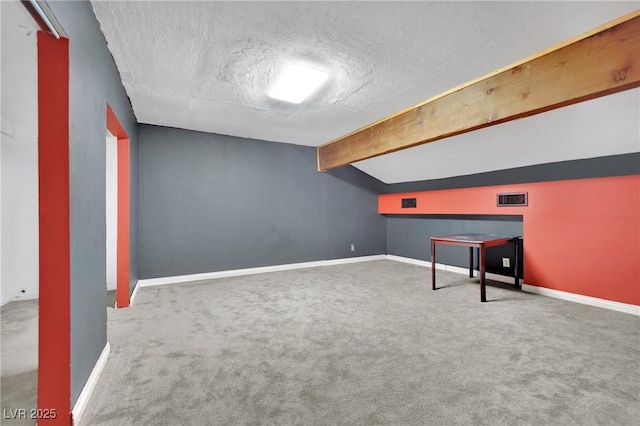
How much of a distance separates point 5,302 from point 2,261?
0.47 meters

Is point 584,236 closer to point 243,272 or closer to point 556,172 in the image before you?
point 556,172

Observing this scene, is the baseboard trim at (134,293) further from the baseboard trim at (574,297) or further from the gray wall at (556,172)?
the gray wall at (556,172)

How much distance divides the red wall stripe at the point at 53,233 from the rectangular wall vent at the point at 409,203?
503cm

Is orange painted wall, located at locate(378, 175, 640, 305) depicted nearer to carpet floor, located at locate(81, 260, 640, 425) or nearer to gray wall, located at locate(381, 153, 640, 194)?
gray wall, located at locate(381, 153, 640, 194)

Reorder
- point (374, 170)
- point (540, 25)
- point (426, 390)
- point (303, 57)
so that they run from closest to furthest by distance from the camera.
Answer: point (426, 390) → point (540, 25) → point (303, 57) → point (374, 170)

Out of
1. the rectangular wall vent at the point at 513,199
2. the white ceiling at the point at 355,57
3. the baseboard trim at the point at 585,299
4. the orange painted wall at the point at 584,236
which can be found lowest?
the baseboard trim at the point at 585,299

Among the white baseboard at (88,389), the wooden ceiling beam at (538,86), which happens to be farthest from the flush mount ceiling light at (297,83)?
the white baseboard at (88,389)

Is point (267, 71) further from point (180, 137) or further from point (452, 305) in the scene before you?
point (452, 305)

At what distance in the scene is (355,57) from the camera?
221cm

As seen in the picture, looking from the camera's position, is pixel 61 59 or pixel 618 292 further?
pixel 618 292

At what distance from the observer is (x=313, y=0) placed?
163 cm

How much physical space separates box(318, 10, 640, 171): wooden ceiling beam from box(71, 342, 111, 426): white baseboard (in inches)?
127

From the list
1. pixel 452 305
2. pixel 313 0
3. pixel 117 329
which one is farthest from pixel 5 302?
pixel 452 305

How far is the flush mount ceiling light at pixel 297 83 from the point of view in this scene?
244cm
